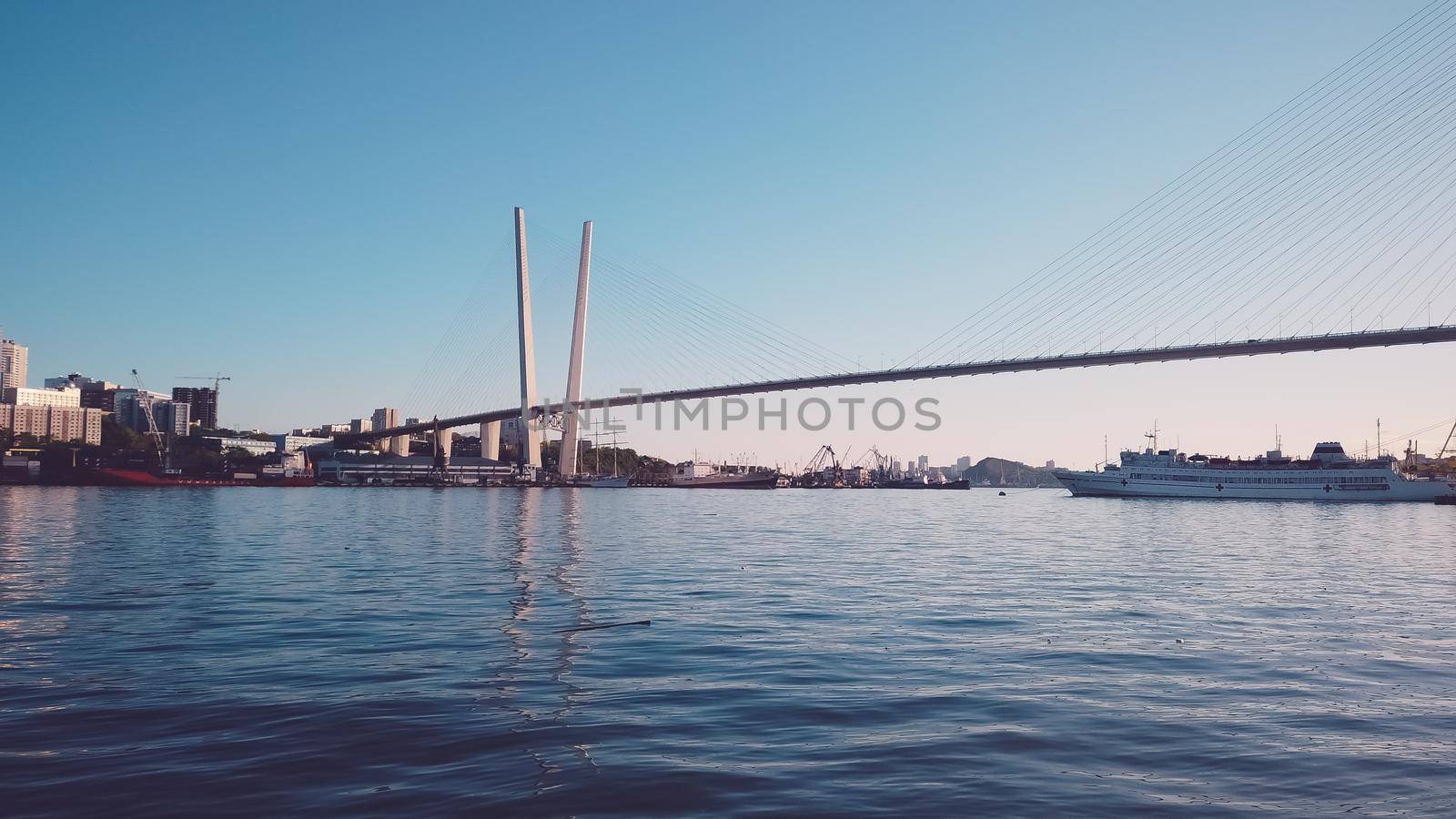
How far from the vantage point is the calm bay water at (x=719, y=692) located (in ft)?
21.9

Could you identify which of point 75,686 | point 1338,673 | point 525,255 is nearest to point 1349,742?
point 1338,673

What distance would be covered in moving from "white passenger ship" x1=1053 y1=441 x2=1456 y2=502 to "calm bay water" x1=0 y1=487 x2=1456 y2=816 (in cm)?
8334

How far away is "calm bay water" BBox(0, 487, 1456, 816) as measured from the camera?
21.9 ft

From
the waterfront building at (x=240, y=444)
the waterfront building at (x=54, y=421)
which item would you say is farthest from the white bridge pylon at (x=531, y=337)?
the waterfront building at (x=54, y=421)

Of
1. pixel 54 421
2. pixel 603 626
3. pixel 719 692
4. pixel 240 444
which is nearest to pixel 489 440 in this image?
pixel 240 444

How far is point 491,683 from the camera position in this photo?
32.3ft

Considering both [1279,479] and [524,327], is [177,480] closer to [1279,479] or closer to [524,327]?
[524,327]

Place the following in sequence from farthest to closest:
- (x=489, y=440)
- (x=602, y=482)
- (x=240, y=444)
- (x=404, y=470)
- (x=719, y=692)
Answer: (x=240, y=444) → (x=602, y=482) → (x=404, y=470) → (x=489, y=440) → (x=719, y=692)

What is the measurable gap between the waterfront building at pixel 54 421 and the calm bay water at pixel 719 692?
664 feet

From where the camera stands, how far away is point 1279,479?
95500mm

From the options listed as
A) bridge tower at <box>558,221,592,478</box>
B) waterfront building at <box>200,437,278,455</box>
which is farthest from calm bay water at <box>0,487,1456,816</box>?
waterfront building at <box>200,437,278,455</box>

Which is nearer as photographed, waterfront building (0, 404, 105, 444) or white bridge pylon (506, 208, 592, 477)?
white bridge pylon (506, 208, 592, 477)

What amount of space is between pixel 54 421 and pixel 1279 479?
716 ft

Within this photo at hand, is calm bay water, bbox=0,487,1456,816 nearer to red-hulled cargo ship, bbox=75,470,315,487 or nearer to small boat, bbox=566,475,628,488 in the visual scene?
red-hulled cargo ship, bbox=75,470,315,487
